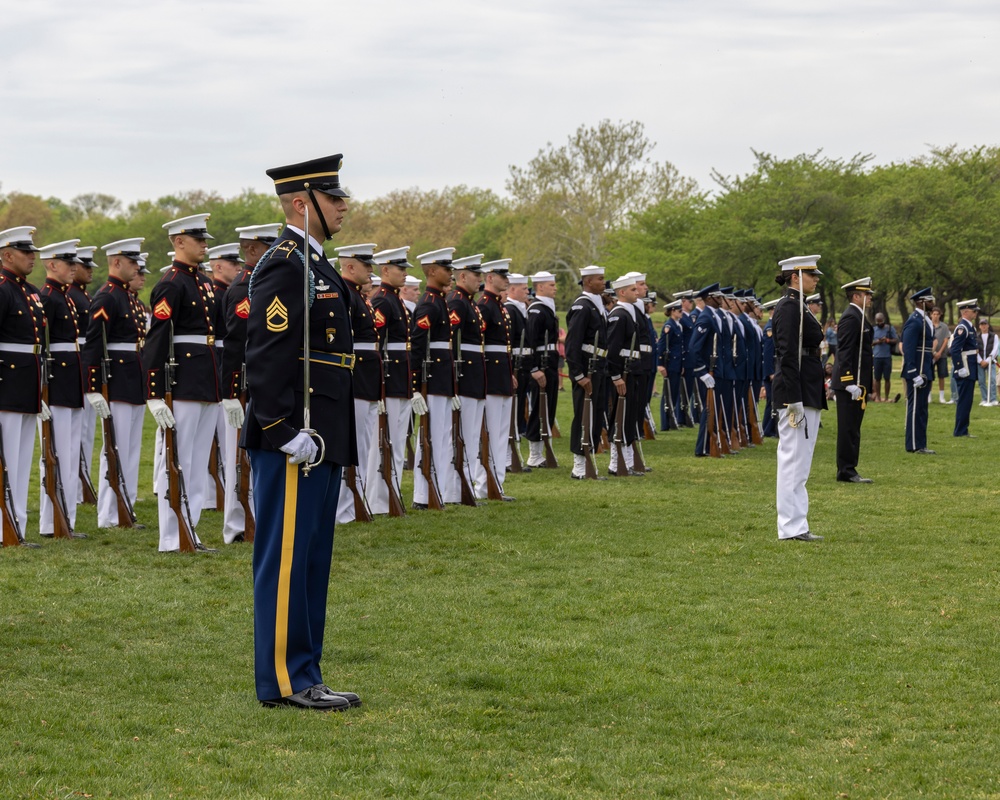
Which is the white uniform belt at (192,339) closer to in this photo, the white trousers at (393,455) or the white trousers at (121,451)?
the white trousers at (121,451)

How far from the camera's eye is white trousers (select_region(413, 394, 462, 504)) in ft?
43.3

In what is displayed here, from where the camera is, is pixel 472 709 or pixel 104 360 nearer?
pixel 472 709

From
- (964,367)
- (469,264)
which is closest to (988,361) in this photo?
(964,367)

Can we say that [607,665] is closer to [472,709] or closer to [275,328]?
[472,709]

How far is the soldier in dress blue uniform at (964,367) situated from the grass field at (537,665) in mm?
10638

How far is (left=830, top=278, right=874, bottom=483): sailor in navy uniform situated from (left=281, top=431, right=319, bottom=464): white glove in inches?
418

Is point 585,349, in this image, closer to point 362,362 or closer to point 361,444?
point 361,444

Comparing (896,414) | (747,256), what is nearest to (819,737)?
(896,414)

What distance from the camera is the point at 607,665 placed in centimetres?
696

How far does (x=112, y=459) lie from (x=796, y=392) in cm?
590

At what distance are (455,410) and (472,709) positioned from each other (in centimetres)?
723

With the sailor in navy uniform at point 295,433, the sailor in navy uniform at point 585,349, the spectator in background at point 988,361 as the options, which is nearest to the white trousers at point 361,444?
the sailor in navy uniform at point 585,349

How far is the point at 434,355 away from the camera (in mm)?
13211

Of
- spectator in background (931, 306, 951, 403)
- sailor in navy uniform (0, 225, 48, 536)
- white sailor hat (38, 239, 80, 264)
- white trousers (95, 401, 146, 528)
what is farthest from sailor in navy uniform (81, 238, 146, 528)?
spectator in background (931, 306, 951, 403)
